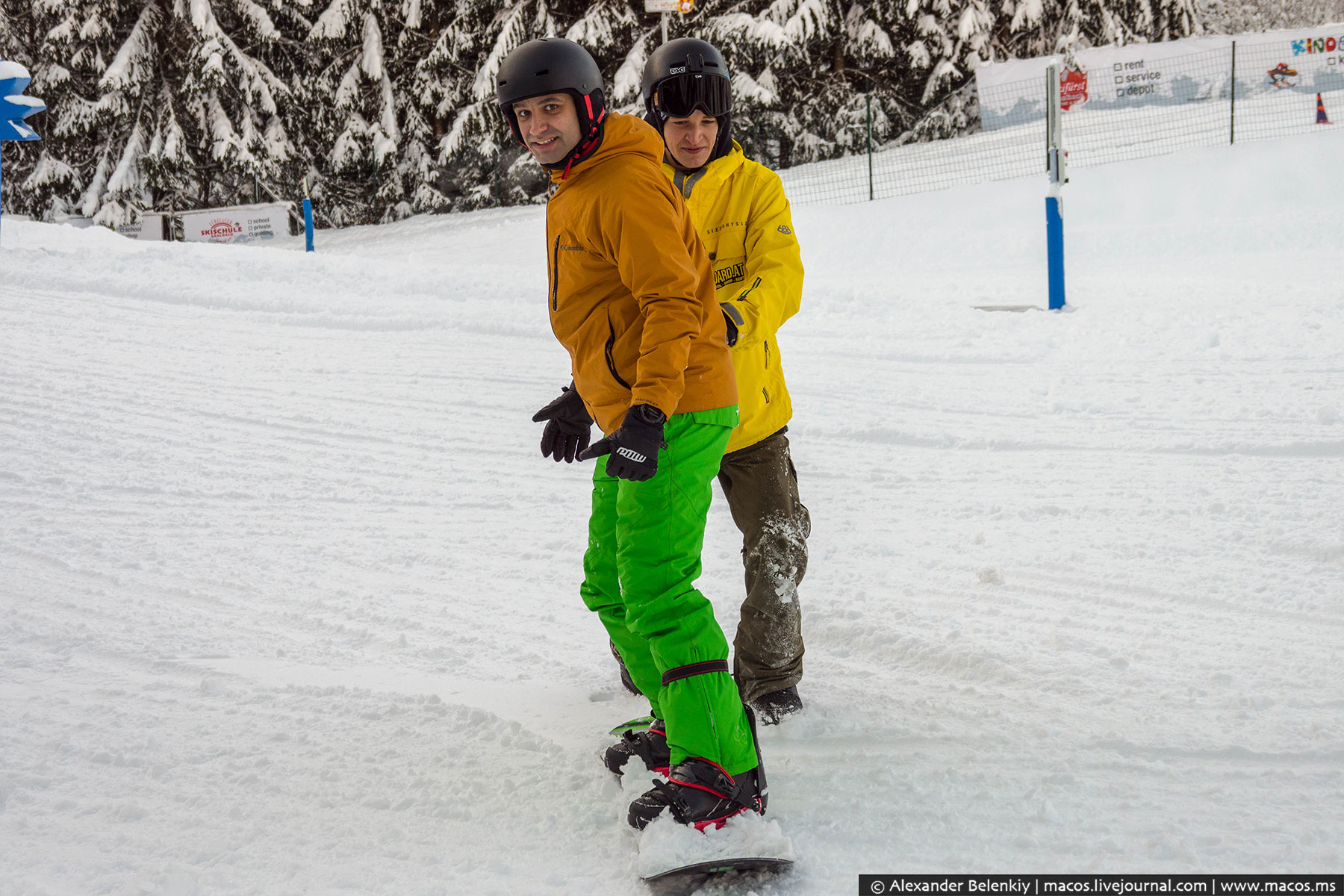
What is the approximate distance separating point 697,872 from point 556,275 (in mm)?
1322

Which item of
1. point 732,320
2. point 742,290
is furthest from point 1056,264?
point 732,320

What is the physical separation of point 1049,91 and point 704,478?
6673 mm

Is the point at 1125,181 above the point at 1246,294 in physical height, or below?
above

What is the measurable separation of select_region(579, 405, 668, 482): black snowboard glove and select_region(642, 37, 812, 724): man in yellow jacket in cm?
71

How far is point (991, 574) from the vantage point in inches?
145

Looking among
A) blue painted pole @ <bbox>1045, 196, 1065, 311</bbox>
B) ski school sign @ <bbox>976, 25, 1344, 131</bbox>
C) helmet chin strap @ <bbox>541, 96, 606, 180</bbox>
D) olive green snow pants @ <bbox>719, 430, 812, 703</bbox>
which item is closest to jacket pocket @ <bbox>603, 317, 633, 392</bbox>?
helmet chin strap @ <bbox>541, 96, 606, 180</bbox>

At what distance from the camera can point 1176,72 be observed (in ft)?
50.0

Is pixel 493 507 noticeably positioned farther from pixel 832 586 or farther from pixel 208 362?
pixel 208 362

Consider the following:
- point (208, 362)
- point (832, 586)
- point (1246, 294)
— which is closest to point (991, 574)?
point (832, 586)

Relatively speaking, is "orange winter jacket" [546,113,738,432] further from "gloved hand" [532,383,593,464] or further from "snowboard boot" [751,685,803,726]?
"snowboard boot" [751,685,803,726]

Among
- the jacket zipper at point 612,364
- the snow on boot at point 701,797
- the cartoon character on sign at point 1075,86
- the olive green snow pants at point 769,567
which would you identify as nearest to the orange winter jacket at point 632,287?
the jacket zipper at point 612,364

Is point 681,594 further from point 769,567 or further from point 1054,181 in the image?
point 1054,181

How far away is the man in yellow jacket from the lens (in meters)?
2.82

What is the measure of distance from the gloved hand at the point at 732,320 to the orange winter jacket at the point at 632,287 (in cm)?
7
